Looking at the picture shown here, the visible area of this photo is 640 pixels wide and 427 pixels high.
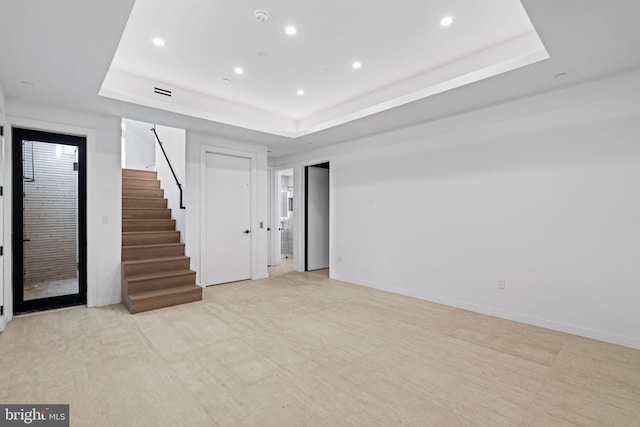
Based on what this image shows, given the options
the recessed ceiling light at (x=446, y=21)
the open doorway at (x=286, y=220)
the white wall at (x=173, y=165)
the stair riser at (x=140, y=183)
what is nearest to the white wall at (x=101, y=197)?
the white wall at (x=173, y=165)

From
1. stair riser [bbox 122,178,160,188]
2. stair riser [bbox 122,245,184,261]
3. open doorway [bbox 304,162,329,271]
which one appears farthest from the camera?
open doorway [bbox 304,162,329,271]

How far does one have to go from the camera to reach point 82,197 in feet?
14.1

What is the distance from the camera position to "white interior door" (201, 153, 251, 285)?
17.9 feet

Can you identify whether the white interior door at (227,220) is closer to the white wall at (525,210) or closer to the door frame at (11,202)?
the door frame at (11,202)

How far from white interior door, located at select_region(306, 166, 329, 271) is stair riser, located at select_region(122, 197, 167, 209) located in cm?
298

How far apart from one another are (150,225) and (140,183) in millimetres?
1483

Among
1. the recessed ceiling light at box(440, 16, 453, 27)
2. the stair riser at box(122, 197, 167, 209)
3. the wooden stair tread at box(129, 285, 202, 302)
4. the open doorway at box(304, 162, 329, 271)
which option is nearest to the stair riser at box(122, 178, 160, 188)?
the stair riser at box(122, 197, 167, 209)

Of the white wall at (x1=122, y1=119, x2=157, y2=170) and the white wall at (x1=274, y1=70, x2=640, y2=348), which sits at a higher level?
the white wall at (x1=122, y1=119, x2=157, y2=170)

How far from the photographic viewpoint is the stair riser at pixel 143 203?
18.6 ft

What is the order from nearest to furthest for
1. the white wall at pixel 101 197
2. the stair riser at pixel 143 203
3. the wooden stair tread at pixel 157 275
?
the white wall at pixel 101 197 → the wooden stair tread at pixel 157 275 → the stair riser at pixel 143 203

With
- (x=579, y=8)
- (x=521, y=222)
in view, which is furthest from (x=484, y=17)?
(x=521, y=222)

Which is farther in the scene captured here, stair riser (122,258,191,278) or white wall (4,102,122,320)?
stair riser (122,258,191,278)

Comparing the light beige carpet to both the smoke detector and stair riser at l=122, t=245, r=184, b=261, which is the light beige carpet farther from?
the smoke detector

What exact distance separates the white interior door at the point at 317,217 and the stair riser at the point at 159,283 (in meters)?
2.77
